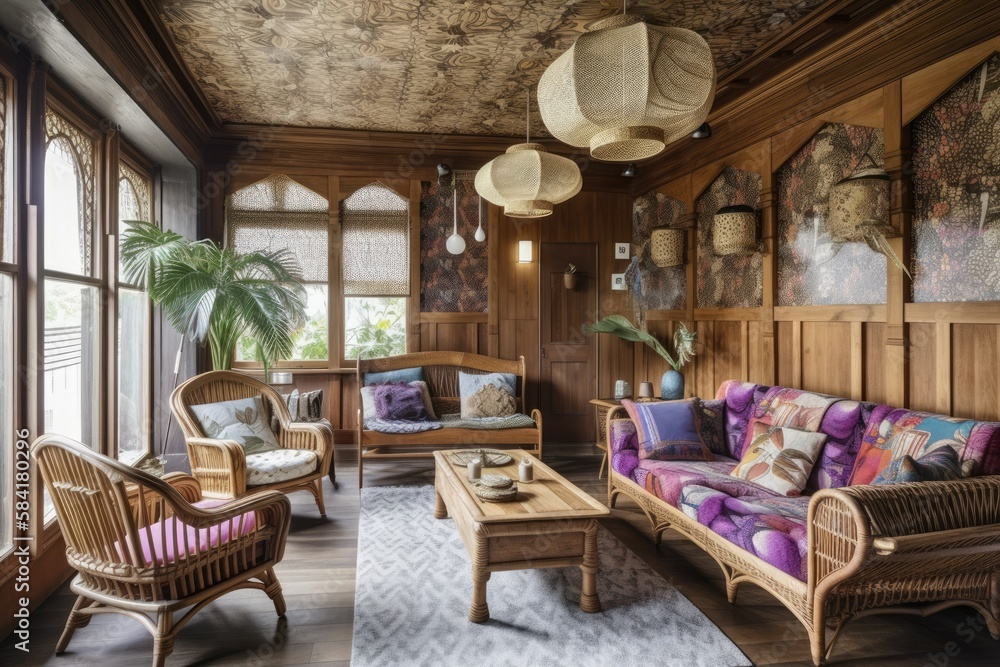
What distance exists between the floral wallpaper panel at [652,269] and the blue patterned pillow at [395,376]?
2381mm

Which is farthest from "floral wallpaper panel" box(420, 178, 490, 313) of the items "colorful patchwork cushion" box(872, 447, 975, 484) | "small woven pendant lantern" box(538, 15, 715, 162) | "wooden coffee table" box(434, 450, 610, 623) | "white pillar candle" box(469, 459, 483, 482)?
"colorful patchwork cushion" box(872, 447, 975, 484)

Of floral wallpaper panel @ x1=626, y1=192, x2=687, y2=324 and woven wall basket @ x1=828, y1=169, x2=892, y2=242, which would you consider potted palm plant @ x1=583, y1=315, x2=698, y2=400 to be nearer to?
floral wallpaper panel @ x1=626, y1=192, x2=687, y2=324

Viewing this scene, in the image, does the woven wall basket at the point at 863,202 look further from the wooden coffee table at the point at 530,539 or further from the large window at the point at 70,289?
the large window at the point at 70,289

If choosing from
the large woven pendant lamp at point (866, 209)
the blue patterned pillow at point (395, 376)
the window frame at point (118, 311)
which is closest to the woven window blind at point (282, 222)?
the window frame at point (118, 311)

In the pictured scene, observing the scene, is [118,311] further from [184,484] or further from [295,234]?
[295,234]

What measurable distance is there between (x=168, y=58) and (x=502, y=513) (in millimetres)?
3667

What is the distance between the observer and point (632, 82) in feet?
7.25

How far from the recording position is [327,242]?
230 inches

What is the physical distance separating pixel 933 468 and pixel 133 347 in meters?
5.26

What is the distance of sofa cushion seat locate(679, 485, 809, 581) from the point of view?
2461 mm

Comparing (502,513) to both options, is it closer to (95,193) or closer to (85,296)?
(85,296)

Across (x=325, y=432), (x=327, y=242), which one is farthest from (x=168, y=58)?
(x=325, y=432)

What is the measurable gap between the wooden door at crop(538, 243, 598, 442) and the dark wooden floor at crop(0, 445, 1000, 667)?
9.29 ft

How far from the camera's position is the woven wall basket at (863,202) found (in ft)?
10.4
